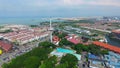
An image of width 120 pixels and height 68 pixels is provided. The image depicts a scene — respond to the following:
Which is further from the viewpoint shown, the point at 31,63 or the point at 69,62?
the point at 69,62

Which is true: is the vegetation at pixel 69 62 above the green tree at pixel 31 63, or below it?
below

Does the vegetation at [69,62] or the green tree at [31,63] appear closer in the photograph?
the green tree at [31,63]

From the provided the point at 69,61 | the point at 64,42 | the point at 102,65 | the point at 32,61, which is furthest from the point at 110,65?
the point at 64,42

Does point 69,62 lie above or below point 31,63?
below

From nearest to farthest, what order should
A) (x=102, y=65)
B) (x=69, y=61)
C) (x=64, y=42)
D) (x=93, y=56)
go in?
Answer: (x=69, y=61) → (x=102, y=65) → (x=93, y=56) → (x=64, y=42)

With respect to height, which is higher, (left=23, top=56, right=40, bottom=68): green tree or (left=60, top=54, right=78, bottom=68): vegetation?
(left=23, top=56, right=40, bottom=68): green tree

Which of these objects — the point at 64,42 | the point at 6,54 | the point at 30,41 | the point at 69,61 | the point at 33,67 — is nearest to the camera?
the point at 33,67

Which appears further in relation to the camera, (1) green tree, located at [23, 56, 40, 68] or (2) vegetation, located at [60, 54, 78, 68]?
(2) vegetation, located at [60, 54, 78, 68]

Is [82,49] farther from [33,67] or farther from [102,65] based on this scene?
[33,67]

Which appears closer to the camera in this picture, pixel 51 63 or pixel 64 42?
pixel 51 63

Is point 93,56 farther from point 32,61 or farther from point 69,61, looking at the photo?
point 32,61

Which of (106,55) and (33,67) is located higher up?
(33,67)
